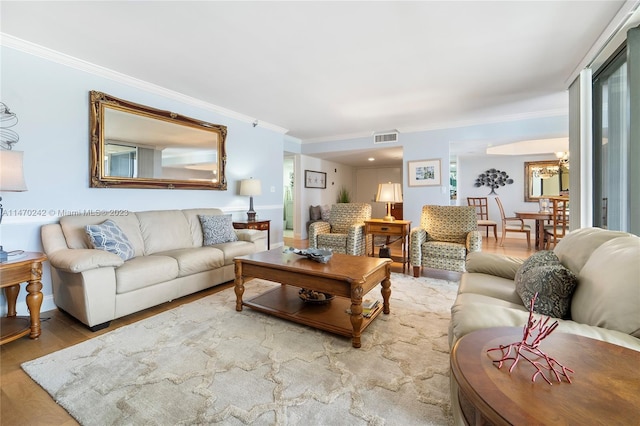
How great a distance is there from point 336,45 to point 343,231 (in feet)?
9.21

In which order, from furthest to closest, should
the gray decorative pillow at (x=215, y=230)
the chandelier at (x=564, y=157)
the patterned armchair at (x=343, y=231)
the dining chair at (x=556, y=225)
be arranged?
the chandelier at (x=564, y=157)
the dining chair at (x=556, y=225)
the patterned armchair at (x=343, y=231)
the gray decorative pillow at (x=215, y=230)

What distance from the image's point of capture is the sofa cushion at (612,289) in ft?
3.45

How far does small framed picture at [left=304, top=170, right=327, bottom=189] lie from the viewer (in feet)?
23.4

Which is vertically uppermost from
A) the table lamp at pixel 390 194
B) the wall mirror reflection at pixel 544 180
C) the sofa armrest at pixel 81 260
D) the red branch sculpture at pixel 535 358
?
the wall mirror reflection at pixel 544 180

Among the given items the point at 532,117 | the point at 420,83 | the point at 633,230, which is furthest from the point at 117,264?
the point at 532,117

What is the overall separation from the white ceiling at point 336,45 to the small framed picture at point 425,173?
1.40 metres

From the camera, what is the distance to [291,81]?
3.32 m

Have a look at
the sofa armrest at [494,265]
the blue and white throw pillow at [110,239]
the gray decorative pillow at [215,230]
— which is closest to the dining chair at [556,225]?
the sofa armrest at [494,265]

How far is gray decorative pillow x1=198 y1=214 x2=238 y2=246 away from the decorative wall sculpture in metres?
6.60

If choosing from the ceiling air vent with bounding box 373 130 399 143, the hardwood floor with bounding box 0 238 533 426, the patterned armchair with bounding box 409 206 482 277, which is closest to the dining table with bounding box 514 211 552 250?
the patterned armchair with bounding box 409 206 482 277

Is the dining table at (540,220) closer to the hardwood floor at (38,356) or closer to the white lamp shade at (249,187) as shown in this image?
the white lamp shade at (249,187)

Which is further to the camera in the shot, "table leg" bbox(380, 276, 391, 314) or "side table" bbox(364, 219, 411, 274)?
"side table" bbox(364, 219, 411, 274)

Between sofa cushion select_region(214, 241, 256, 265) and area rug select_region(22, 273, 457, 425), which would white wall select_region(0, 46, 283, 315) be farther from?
area rug select_region(22, 273, 457, 425)

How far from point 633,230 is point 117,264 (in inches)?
155
